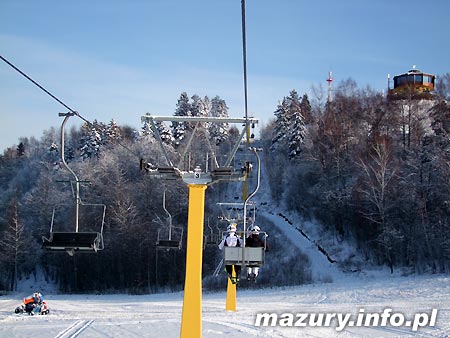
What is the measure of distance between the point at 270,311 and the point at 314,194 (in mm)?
26077

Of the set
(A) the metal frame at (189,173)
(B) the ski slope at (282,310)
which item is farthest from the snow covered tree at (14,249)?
(A) the metal frame at (189,173)

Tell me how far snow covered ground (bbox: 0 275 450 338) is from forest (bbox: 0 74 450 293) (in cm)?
553

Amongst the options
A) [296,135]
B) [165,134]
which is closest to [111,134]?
[165,134]

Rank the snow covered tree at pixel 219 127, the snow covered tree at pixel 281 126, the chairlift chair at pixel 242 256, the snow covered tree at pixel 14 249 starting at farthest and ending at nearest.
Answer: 1. the snow covered tree at pixel 219 127
2. the snow covered tree at pixel 281 126
3. the snow covered tree at pixel 14 249
4. the chairlift chair at pixel 242 256

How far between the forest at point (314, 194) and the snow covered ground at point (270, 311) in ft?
18.1

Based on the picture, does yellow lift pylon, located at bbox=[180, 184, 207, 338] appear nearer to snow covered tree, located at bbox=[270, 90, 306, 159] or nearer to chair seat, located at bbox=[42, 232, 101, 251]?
chair seat, located at bbox=[42, 232, 101, 251]

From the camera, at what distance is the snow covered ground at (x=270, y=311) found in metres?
17.0

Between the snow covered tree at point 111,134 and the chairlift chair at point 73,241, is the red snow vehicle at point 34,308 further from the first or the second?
the snow covered tree at point 111,134

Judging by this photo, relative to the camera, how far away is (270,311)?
2234cm

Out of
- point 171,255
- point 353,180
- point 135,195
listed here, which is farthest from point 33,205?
point 353,180

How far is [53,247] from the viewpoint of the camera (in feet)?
39.5

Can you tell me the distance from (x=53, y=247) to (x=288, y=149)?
157ft

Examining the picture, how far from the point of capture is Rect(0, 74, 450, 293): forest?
36.8 m

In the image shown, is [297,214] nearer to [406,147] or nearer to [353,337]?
[406,147]
